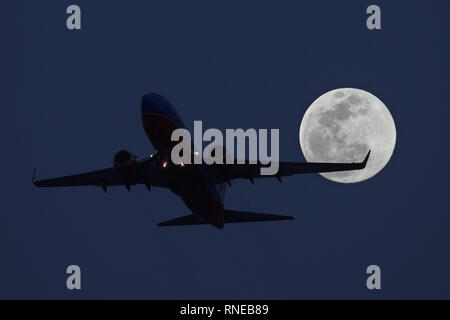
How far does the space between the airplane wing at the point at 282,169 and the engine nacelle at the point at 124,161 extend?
212 inches

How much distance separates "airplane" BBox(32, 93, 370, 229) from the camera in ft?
157

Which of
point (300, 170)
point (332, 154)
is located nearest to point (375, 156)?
point (332, 154)

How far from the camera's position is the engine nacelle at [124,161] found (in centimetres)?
4922

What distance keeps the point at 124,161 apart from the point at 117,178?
7.01 m

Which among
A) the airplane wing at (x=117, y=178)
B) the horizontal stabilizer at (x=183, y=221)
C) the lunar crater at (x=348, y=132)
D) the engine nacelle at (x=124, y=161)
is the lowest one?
the horizontal stabilizer at (x=183, y=221)

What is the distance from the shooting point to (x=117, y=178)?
5622 centimetres

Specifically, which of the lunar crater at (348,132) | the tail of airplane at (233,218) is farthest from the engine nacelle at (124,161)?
the lunar crater at (348,132)

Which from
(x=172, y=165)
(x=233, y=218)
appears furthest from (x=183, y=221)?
(x=172, y=165)

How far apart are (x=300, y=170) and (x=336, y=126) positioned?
45.1 feet

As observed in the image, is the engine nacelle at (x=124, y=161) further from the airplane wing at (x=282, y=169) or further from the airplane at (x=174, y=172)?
the airplane wing at (x=282, y=169)

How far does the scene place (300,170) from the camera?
52594 mm

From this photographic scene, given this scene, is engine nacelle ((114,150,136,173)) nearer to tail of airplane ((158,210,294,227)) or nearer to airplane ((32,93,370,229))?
airplane ((32,93,370,229))

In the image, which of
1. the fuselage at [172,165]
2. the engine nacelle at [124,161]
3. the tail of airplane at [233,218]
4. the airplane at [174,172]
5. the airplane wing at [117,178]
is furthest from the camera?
the tail of airplane at [233,218]
